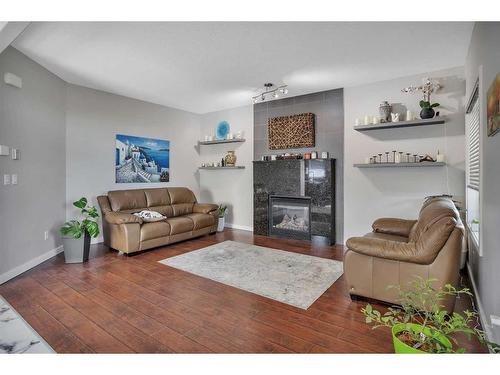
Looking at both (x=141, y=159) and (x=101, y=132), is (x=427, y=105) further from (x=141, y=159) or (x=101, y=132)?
(x=101, y=132)

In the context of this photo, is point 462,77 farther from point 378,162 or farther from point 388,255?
point 388,255

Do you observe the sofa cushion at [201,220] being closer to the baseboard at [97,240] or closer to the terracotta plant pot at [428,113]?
the baseboard at [97,240]

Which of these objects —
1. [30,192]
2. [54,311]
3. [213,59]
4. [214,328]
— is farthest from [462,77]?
[30,192]

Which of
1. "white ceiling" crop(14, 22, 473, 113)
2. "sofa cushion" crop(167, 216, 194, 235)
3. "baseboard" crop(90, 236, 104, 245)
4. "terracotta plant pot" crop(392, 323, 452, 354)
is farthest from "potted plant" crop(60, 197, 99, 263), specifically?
"terracotta plant pot" crop(392, 323, 452, 354)

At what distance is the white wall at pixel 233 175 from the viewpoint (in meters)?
5.85

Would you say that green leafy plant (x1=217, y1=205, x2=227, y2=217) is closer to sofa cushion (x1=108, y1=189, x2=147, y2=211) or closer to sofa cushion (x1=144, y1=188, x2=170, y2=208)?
sofa cushion (x1=144, y1=188, x2=170, y2=208)

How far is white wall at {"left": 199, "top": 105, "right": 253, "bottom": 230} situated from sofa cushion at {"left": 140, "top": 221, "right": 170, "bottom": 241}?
1926mm

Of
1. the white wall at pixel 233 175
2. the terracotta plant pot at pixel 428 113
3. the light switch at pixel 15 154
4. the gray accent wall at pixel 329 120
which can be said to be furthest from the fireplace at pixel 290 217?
the light switch at pixel 15 154

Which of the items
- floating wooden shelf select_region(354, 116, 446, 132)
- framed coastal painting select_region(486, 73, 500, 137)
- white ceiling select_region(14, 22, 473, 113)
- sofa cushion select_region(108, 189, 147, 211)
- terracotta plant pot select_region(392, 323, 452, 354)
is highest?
white ceiling select_region(14, 22, 473, 113)

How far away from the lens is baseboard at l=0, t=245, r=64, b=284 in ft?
9.93

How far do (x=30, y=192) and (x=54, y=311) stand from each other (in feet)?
5.95

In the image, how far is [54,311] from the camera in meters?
2.38

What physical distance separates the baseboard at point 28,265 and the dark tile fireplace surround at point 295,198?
332 centimetres

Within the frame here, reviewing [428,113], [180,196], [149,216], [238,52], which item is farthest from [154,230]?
[428,113]
